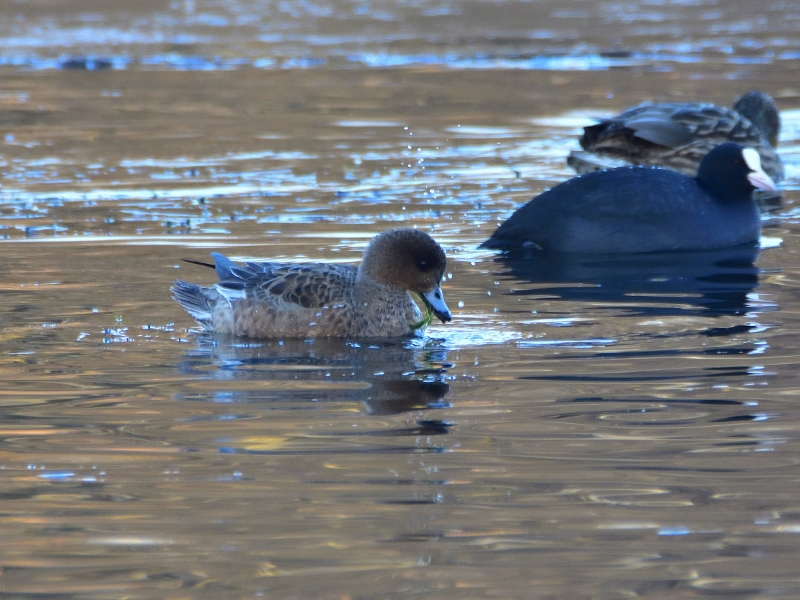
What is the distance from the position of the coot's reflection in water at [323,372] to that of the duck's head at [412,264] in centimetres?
33

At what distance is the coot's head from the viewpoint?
11.3 m

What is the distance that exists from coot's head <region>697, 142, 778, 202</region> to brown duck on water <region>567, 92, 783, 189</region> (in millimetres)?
1919

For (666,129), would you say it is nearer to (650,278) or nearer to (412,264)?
(650,278)

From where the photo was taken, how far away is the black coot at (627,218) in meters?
10.8

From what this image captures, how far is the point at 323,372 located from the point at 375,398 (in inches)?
24.8

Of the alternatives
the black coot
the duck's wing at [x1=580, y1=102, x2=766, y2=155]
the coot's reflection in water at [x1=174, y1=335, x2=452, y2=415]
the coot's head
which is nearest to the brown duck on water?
the duck's wing at [x1=580, y1=102, x2=766, y2=155]

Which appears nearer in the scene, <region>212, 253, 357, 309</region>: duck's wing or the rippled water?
the rippled water

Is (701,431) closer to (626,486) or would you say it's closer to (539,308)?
(626,486)

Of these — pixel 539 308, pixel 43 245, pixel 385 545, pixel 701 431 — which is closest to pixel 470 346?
pixel 539 308

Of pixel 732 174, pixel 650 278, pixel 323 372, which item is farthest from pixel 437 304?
pixel 732 174

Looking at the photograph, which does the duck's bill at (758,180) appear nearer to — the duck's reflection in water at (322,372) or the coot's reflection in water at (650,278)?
the coot's reflection in water at (650,278)

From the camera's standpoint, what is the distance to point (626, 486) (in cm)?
538

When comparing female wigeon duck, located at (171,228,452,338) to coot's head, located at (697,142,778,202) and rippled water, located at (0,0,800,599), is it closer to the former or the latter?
rippled water, located at (0,0,800,599)

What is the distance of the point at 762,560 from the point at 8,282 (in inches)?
244
